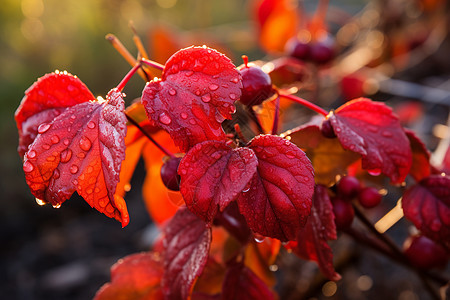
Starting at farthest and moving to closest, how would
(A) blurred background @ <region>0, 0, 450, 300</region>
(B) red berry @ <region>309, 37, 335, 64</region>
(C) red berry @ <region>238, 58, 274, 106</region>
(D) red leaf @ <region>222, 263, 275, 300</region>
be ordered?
(A) blurred background @ <region>0, 0, 450, 300</region> → (B) red berry @ <region>309, 37, 335, 64</region> → (D) red leaf @ <region>222, 263, 275, 300</region> → (C) red berry @ <region>238, 58, 274, 106</region>

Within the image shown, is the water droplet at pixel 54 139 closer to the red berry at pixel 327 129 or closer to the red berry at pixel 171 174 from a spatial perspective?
the red berry at pixel 171 174

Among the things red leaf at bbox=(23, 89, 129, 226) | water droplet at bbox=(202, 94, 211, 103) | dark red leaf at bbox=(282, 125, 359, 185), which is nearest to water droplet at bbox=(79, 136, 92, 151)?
red leaf at bbox=(23, 89, 129, 226)

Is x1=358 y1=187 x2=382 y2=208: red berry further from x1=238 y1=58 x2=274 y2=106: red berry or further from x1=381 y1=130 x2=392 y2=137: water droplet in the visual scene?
x1=238 y1=58 x2=274 y2=106: red berry

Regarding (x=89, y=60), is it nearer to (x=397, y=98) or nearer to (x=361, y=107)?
(x=397, y=98)

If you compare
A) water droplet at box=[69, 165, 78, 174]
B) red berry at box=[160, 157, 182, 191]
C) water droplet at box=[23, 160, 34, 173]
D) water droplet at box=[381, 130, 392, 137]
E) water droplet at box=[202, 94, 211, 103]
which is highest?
water droplet at box=[23, 160, 34, 173]

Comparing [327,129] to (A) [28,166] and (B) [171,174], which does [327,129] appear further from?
(A) [28,166]

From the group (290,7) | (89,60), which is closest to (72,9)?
(89,60)

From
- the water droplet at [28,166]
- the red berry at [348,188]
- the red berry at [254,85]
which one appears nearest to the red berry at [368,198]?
the red berry at [348,188]

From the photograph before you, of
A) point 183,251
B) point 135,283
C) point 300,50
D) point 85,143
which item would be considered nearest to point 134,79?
point 300,50
